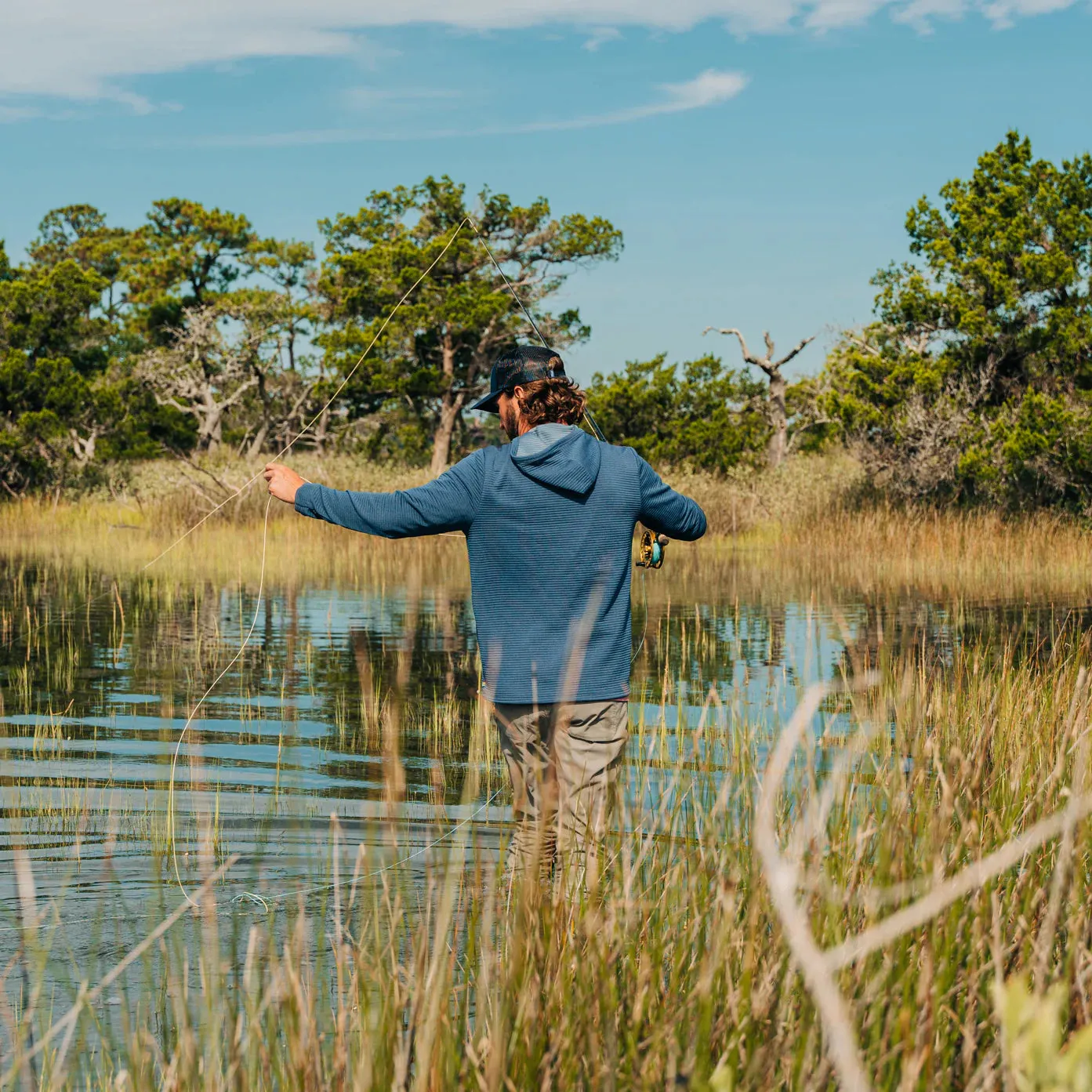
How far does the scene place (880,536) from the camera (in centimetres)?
2125

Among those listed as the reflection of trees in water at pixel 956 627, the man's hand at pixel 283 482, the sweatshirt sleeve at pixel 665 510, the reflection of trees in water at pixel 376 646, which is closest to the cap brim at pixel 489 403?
the sweatshirt sleeve at pixel 665 510

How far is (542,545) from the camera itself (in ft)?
13.3

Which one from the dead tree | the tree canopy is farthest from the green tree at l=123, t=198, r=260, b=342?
the dead tree

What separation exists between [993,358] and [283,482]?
20754 millimetres

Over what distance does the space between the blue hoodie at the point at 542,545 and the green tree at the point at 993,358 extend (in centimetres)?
1893

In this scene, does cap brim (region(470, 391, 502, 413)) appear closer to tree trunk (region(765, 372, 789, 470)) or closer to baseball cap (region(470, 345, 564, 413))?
baseball cap (region(470, 345, 564, 413))

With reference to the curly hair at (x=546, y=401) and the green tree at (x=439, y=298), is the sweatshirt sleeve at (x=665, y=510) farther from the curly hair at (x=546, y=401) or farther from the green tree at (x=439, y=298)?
the green tree at (x=439, y=298)

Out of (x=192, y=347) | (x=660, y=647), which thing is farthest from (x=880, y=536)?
(x=192, y=347)

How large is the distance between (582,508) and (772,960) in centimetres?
157

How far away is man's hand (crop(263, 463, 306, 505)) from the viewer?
4414mm

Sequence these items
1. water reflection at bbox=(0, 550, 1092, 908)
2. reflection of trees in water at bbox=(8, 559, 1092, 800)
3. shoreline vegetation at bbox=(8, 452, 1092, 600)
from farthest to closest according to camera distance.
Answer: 1. shoreline vegetation at bbox=(8, 452, 1092, 600)
2. reflection of trees in water at bbox=(8, 559, 1092, 800)
3. water reflection at bbox=(0, 550, 1092, 908)

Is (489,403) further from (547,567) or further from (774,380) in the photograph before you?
(774,380)

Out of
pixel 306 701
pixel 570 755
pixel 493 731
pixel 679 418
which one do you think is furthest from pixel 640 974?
pixel 679 418

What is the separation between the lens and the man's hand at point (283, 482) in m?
4.41
